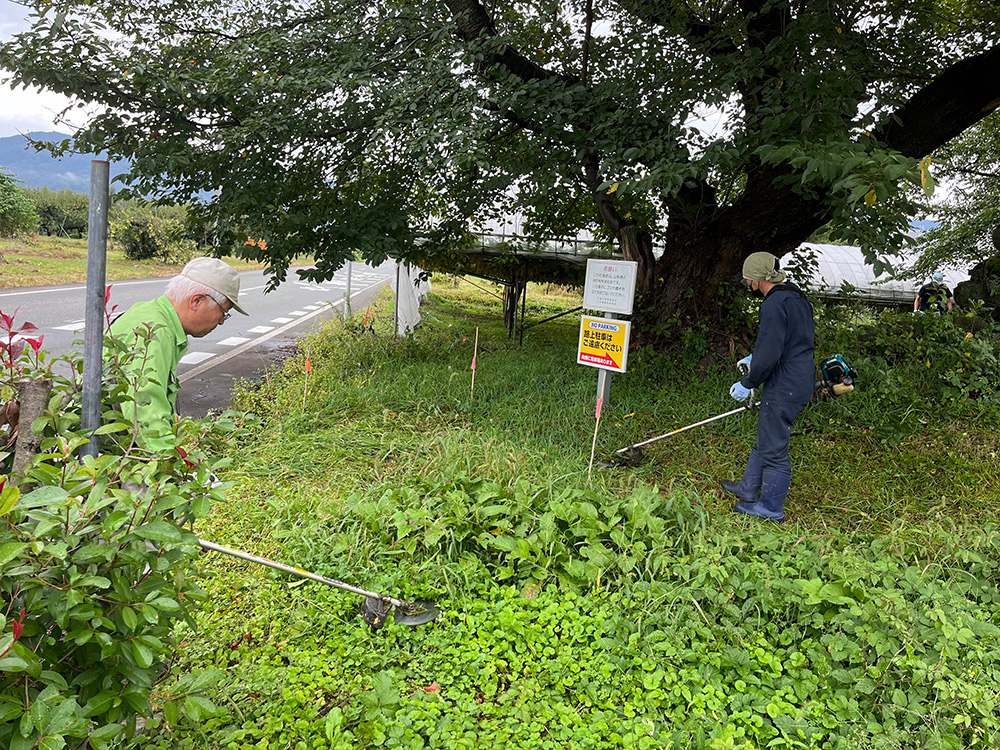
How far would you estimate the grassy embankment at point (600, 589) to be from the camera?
2.38m

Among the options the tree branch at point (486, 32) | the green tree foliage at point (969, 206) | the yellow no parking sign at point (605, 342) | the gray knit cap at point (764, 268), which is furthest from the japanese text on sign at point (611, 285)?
the green tree foliage at point (969, 206)

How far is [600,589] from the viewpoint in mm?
3127

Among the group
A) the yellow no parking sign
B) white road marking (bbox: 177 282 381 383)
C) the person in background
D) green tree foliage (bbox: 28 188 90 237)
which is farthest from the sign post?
green tree foliage (bbox: 28 188 90 237)

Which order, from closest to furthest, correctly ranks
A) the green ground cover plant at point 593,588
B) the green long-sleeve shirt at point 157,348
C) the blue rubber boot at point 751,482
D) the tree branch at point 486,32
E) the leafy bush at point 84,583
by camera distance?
the leafy bush at point 84,583 < the green long-sleeve shirt at point 157,348 < the green ground cover plant at point 593,588 < the blue rubber boot at point 751,482 < the tree branch at point 486,32

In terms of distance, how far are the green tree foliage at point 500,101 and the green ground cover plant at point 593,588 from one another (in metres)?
1.99

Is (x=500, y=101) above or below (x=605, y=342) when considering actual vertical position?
above

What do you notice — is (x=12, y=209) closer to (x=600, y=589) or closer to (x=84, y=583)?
(x=600, y=589)

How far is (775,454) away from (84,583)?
13.7 ft

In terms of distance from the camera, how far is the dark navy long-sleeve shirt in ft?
13.6

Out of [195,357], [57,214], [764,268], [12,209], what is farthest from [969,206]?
[57,214]

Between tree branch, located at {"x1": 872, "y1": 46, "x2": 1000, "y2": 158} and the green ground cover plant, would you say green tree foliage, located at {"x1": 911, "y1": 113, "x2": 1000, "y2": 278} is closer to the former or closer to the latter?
tree branch, located at {"x1": 872, "y1": 46, "x2": 1000, "y2": 158}

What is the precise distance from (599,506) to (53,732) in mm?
2998

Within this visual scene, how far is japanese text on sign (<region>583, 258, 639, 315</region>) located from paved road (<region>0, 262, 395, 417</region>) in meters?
3.37

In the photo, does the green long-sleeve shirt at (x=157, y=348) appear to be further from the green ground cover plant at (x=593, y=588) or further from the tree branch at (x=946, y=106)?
the tree branch at (x=946, y=106)
